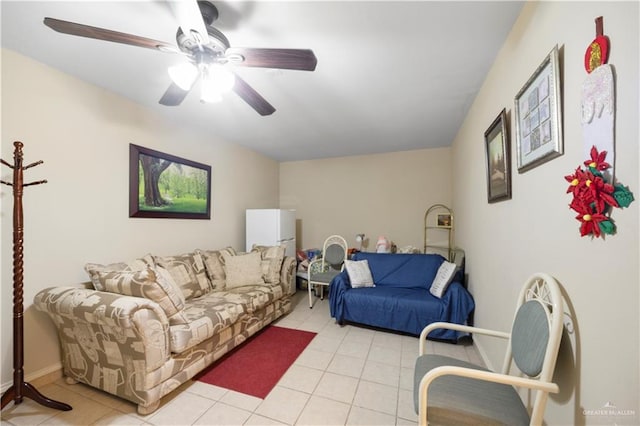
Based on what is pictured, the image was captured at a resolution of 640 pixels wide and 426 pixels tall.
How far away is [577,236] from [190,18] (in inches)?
72.0

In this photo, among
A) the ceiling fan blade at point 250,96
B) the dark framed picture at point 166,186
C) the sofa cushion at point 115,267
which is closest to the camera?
the ceiling fan blade at point 250,96

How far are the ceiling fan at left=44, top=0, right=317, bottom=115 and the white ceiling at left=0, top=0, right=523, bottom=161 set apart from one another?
0.22m

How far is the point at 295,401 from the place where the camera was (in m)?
1.71

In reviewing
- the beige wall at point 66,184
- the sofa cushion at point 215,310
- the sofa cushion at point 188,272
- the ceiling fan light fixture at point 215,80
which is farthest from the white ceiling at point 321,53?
the sofa cushion at point 215,310

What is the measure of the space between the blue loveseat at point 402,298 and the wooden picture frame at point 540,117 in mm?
1624

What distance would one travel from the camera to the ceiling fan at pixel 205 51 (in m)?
1.15

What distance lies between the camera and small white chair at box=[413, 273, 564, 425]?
949 mm

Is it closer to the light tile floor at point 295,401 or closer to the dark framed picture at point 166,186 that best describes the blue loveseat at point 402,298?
the light tile floor at point 295,401

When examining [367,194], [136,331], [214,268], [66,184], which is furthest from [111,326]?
[367,194]

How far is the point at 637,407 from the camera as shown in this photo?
27.9 inches

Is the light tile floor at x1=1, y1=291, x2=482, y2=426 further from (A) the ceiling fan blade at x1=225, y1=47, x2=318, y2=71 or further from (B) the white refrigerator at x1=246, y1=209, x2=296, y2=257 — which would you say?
(A) the ceiling fan blade at x1=225, y1=47, x2=318, y2=71

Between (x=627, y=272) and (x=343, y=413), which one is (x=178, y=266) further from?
(x=627, y=272)

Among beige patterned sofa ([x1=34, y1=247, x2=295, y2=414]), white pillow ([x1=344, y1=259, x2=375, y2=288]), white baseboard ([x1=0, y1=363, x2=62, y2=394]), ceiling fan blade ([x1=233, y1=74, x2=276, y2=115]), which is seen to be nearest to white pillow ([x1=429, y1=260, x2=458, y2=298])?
white pillow ([x1=344, y1=259, x2=375, y2=288])

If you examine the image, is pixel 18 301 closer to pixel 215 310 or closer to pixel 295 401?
pixel 215 310
